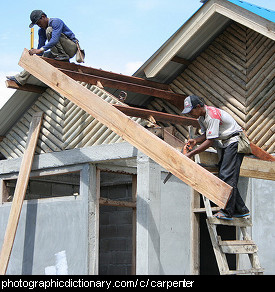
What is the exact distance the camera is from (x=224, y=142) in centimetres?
771

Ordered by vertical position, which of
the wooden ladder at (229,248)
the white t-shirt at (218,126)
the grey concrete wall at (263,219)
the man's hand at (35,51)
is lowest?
the wooden ladder at (229,248)

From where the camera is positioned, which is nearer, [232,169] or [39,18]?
[232,169]

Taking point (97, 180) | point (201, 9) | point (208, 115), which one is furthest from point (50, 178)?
point (208, 115)

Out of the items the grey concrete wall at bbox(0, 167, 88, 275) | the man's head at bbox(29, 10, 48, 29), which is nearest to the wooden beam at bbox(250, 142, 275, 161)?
the grey concrete wall at bbox(0, 167, 88, 275)

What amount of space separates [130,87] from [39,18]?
194 centimetres

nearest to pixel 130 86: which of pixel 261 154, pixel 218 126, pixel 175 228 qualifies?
pixel 175 228

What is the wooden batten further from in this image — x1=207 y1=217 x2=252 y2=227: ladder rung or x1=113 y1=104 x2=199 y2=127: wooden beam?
x1=207 y1=217 x2=252 y2=227: ladder rung

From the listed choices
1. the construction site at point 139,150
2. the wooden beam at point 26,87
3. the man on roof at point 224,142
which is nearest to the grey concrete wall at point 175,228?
the construction site at point 139,150

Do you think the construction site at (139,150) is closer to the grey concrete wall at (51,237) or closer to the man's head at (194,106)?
the grey concrete wall at (51,237)

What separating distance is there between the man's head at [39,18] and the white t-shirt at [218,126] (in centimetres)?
397

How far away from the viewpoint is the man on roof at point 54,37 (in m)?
10.1

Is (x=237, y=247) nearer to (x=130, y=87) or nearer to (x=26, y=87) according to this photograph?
(x=130, y=87)

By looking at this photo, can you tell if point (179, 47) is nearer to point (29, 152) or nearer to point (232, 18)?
point (232, 18)

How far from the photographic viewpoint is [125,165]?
1052 cm
